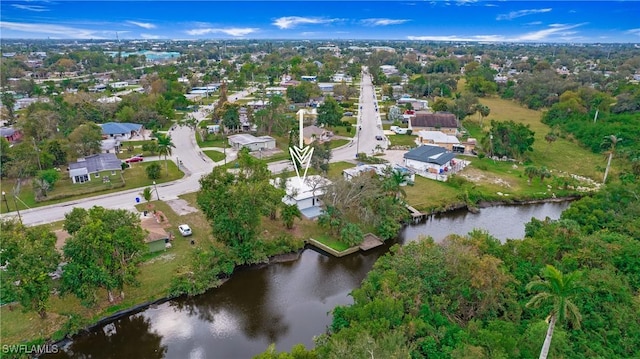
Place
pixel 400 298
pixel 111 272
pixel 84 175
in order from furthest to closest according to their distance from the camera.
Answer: pixel 84 175 < pixel 111 272 < pixel 400 298

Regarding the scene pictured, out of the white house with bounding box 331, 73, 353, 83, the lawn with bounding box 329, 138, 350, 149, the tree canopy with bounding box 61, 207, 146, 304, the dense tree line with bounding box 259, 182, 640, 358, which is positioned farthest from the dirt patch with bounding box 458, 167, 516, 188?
the white house with bounding box 331, 73, 353, 83

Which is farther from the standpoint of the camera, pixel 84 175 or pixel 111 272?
pixel 84 175

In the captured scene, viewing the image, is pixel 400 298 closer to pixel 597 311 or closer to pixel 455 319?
pixel 455 319

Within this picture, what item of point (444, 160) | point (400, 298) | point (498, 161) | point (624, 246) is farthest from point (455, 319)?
point (498, 161)

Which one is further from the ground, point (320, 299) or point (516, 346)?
point (516, 346)

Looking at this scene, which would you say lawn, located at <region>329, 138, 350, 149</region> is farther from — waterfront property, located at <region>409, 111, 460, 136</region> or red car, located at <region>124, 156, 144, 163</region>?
red car, located at <region>124, 156, 144, 163</region>

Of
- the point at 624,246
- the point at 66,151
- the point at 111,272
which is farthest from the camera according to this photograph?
the point at 66,151

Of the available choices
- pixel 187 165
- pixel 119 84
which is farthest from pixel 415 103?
pixel 119 84
